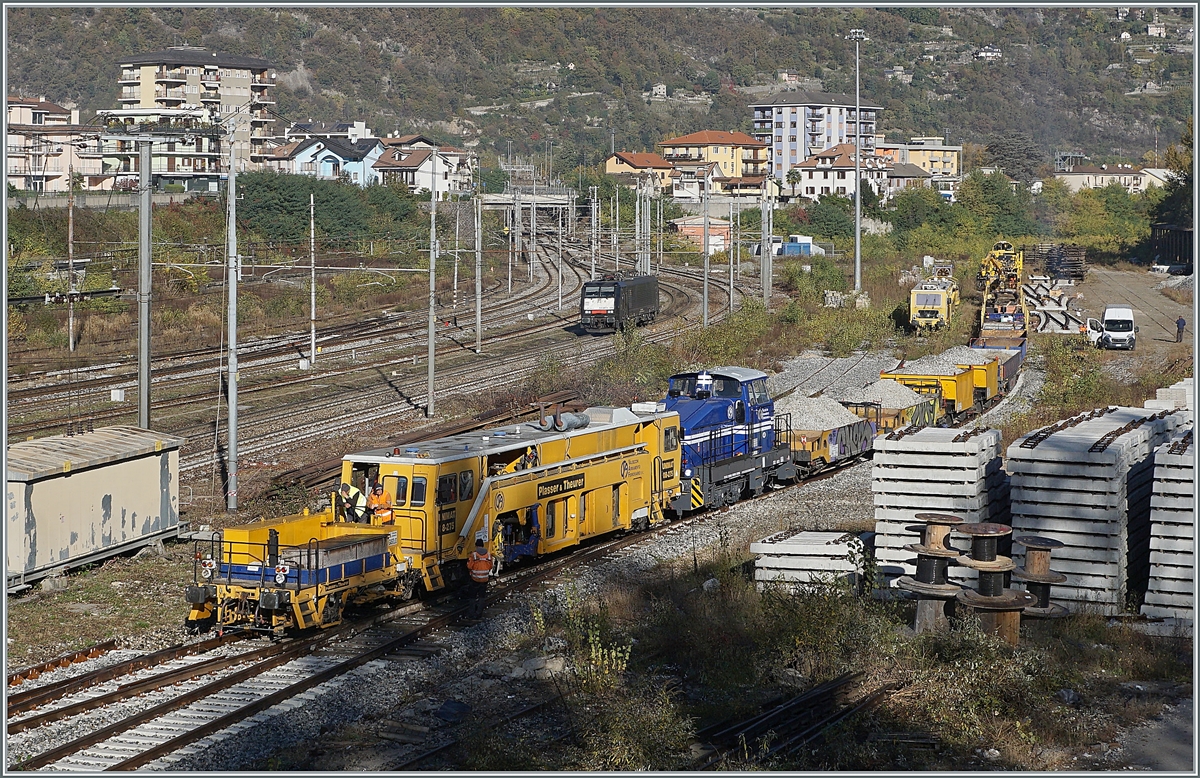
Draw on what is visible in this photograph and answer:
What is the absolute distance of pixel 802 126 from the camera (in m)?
193

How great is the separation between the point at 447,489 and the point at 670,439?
7372mm

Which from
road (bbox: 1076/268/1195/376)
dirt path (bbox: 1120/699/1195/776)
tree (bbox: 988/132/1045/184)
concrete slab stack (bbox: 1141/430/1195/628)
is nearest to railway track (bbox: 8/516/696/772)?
dirt path (bbox: 1120/699/1195/776)

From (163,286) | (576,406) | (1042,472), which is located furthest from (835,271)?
(1042,472)

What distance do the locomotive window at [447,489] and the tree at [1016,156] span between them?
16946 cm

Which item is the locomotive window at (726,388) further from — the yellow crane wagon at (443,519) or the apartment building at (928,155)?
the apartment building at (928,155)

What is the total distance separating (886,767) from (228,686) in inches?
316

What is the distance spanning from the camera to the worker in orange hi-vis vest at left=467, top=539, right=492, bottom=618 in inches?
797

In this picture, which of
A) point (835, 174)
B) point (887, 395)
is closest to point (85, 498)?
point (887, 395)

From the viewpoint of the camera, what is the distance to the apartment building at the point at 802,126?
632 ft

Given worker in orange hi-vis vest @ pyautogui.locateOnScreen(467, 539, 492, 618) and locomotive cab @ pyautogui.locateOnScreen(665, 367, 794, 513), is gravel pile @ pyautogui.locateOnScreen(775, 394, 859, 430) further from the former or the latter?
worker in orange hi-vis vest @ pyautogui.locateOnScreen(467, 539, 492, 618)

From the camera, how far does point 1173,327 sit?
63.0 metres

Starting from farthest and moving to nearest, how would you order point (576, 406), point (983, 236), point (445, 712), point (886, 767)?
point (983, 236), point (576, 406), point (445, 712), point (886, 767)

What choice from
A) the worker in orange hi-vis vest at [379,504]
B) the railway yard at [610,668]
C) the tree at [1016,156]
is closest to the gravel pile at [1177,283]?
the railway yard at [610,668]

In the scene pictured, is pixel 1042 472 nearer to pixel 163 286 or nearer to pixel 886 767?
pixel 886 767
